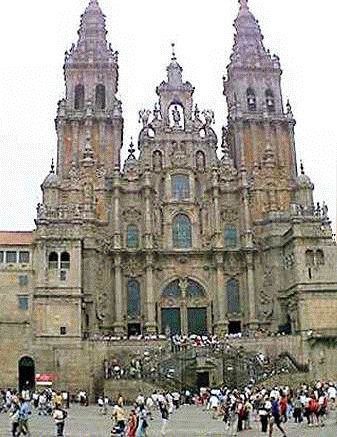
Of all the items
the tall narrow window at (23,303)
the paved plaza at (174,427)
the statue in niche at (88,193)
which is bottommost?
the paved plaza at (174,427)

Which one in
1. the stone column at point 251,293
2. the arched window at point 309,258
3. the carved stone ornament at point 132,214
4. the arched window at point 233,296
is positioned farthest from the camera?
the carved stone ornament at point 132,214

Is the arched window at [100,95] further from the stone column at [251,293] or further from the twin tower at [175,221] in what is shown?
the stone column at [251,293]

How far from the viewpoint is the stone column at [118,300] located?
61.7 metres

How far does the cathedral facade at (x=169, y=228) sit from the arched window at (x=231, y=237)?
10 cm

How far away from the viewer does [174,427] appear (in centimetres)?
3256

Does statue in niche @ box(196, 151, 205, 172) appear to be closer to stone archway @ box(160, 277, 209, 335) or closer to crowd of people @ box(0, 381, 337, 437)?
stone archway @ box(160, 277, 209, 335)

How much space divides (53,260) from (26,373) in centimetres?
956

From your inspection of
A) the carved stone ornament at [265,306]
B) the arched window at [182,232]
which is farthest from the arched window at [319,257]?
the arched window at [182,232]

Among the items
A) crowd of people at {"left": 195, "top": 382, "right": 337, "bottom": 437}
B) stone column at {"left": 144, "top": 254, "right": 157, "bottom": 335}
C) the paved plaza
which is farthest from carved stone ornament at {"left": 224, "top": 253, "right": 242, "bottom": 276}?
crowd of people at {"left": 195, "top": 382, "right": 337, "bottom": 437}

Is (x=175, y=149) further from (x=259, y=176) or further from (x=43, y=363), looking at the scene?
(x=43, y=363)

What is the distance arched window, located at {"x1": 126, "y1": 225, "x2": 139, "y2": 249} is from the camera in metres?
65.6

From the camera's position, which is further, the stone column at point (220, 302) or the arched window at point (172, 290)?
the arched window at point (172, 290)

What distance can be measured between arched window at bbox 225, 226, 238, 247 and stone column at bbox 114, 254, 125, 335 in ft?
34.6

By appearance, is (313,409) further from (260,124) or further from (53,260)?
(260,124)
